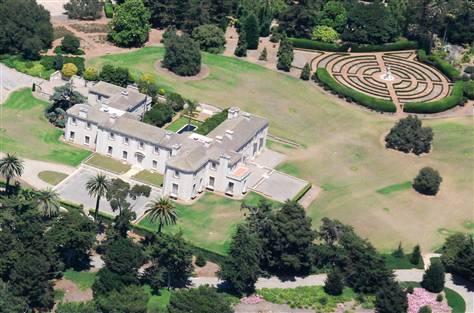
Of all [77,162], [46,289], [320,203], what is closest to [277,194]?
[320,203]

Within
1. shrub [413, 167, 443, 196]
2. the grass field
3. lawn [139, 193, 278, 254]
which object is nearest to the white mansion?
lawn [139, 193, 278, 254]

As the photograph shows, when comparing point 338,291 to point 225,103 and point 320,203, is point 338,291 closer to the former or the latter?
point 320,203

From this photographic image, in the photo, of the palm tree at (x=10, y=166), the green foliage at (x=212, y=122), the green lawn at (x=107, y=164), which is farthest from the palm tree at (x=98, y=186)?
the green foliage at (x=212, y=122)

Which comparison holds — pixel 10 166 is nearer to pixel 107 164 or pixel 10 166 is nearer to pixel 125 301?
pixel 107 164

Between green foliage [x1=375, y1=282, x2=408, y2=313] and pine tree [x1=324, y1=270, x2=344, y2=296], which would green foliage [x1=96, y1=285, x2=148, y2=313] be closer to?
pine tree [x1=324, y1=270, x2=344, y2=296]

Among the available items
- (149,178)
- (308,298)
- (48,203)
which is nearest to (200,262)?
(308,298)
